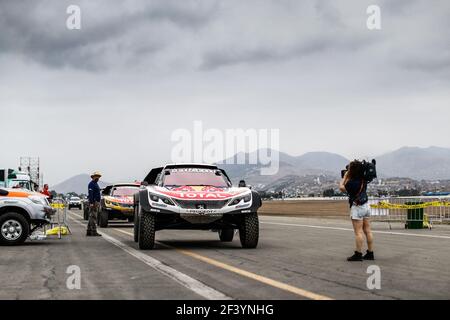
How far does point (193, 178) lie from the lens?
14594 millimetres

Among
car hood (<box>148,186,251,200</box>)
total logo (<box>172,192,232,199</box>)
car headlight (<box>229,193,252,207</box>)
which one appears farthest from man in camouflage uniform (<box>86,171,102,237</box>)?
car headlight (<box>229,193,252,207</box>)

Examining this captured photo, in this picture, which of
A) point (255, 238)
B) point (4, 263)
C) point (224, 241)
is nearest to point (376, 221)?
point (224, 241)

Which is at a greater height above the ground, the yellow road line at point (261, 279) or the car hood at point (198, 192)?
the car hood at point (198, 192)

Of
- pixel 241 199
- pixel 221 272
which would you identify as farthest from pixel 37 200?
pixel 221 272

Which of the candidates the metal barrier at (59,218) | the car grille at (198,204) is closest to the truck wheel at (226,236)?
the car grille at (198,204)

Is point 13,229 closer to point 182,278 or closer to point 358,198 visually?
point 182,278

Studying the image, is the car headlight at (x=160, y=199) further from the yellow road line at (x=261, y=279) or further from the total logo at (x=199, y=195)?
the yellow road line at (x=261, y=279)

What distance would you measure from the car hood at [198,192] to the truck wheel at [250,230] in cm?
52

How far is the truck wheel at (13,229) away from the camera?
15.0m

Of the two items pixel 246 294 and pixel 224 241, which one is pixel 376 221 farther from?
pixel 246 294

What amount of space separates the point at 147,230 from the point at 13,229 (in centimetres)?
365

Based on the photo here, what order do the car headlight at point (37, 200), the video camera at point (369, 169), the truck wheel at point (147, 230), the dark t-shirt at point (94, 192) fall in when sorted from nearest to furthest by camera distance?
1. the video camera at point (369, 169)
2. the truck wheel at point (147, 230)
3. the car headlight at point (37, 200)
4. the dark t-shirt at point (94, 192)
